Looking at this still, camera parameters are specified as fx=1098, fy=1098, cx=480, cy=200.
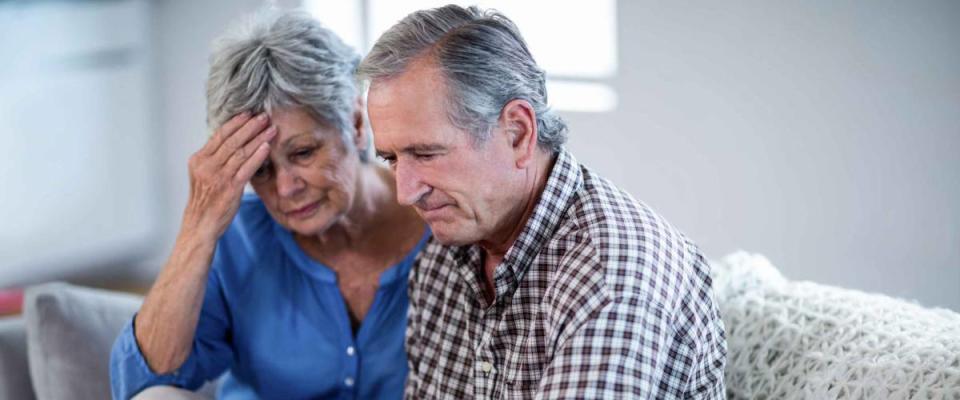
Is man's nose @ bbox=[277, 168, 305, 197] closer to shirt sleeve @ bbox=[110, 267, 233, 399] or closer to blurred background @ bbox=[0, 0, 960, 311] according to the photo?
shirt sleeve @ bbox=[110, 267, 233, 399]

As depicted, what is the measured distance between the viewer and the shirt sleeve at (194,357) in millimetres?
1830

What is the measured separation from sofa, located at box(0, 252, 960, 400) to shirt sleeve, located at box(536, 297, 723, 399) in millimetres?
337

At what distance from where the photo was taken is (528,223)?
57.5 inches

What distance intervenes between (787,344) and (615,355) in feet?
1.48

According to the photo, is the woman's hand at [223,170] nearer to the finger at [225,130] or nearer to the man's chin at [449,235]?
the finger at [225,130]

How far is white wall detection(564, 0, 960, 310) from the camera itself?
2.20 m

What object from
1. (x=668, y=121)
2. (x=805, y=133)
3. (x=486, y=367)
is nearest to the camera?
(x=486, y=367)

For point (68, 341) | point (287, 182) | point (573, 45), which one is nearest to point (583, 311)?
point (287, 182)

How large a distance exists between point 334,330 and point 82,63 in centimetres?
240

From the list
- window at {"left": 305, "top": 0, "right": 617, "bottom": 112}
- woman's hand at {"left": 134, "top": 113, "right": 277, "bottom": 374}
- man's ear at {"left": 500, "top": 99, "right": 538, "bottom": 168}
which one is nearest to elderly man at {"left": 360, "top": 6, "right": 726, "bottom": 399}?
man's ear at {"left": 500, "top": 99, "right": 538, "bottom": 168}

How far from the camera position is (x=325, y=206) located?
6.06ft

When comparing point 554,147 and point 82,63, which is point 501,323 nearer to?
point 554,147

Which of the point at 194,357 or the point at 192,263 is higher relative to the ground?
the point at 192,263

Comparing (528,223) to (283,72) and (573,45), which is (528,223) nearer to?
(283,72)
